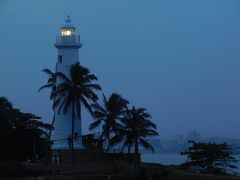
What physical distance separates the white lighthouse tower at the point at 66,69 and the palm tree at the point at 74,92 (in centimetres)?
71

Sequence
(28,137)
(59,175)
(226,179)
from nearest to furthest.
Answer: (226,179) < (59,175) < (28,137)

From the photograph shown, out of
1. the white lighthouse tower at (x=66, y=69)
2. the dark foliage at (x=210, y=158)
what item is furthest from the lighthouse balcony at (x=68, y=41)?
the dark foliage at (x=210, y=158)

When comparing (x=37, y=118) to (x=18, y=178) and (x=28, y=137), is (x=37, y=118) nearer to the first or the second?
(x=28, y=137)

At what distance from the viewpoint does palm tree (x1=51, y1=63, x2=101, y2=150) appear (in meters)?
62.8

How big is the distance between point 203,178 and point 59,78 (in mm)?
30829

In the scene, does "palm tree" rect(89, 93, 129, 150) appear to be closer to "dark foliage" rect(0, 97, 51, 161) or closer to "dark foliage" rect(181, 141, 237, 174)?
"dark foliage" rect(0, 97, 51, 161)

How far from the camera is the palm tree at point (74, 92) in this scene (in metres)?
62.8

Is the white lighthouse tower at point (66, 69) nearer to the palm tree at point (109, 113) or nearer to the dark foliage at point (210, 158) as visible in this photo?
the palm tree at point (109, 113)

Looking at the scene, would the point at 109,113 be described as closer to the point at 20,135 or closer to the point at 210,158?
the point at 20,135

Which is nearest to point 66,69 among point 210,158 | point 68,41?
point 68,41

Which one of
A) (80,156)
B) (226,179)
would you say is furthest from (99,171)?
(226,179)

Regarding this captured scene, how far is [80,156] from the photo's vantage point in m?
61.6

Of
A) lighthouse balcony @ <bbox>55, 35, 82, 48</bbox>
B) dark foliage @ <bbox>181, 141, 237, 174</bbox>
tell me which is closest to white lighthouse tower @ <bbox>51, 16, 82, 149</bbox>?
lighthouse balcony @ <bbox>55, 35, 82, 48</bbox>

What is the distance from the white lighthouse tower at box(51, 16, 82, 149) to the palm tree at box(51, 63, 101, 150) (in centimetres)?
71
